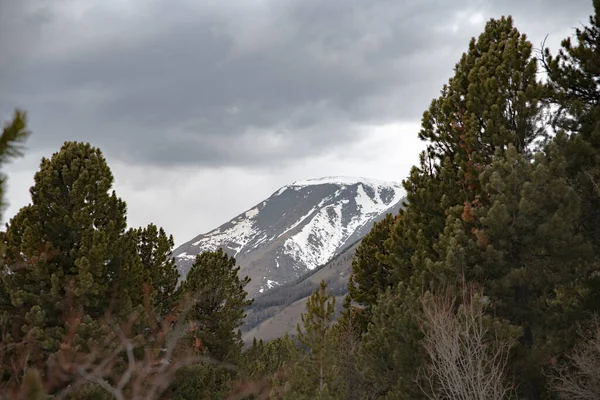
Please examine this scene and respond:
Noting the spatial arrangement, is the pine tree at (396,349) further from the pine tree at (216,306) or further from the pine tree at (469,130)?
the pine tree at (216,306)

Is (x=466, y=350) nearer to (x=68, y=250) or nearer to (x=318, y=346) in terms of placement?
(x=318, y=346)

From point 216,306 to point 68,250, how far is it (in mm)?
10166

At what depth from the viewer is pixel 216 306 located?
73.6ft

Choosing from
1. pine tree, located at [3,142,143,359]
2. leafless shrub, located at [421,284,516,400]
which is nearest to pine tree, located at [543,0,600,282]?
leafless shrub, located at [421,284,516,400]

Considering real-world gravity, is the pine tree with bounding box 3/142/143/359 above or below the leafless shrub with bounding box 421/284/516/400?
above

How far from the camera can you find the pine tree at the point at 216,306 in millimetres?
21531

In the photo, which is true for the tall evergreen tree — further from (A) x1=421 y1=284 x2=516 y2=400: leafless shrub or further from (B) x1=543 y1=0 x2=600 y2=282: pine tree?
(B) x1=543 y1=0 x2=600 y2=282: pine tree

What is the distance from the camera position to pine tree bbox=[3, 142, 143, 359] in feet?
40.2

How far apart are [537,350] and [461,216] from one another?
13.5 ft

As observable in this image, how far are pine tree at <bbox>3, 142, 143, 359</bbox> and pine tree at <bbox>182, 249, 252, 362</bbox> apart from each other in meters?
6.80

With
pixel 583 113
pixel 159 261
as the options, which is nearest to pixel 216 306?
pixel 159 261

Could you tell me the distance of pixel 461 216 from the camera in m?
14.1

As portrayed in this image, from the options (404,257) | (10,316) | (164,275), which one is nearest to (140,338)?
(10,316)

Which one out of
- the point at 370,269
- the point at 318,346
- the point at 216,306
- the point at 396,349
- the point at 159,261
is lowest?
the point at 396,349
